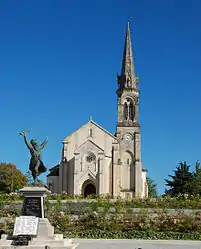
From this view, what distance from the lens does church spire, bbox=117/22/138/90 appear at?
6581 centimetres

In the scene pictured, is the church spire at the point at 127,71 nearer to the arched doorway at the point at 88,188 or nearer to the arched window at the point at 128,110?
the arched window at the point at 128,110

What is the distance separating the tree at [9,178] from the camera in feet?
219

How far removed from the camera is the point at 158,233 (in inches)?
804

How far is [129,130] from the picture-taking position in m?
62.6

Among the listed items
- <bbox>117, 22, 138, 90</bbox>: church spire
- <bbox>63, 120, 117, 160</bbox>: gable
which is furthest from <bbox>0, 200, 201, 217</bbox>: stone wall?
<bbox>117, 22, 138, 90</bbox>: church spire

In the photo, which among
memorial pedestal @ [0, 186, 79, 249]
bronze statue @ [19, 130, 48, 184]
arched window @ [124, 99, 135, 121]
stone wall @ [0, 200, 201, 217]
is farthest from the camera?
arched window @ [124, 99, 135, 121]

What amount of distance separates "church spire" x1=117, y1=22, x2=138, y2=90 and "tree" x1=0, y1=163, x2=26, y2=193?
2408cm

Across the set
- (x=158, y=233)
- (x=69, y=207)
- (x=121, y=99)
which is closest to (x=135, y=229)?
(x=158, y=233)

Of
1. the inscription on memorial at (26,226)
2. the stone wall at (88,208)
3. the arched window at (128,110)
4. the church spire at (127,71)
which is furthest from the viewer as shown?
the church spire at (127,71)

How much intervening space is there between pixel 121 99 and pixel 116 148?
9.12 meters

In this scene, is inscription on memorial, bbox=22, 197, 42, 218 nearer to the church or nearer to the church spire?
Result: the church

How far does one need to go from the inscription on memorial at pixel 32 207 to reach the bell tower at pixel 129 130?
42.3 meters

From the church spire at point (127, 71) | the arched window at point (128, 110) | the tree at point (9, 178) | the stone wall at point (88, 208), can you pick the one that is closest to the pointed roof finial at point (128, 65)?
the church spire at point (127, 71)

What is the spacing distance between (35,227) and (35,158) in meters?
3.36
